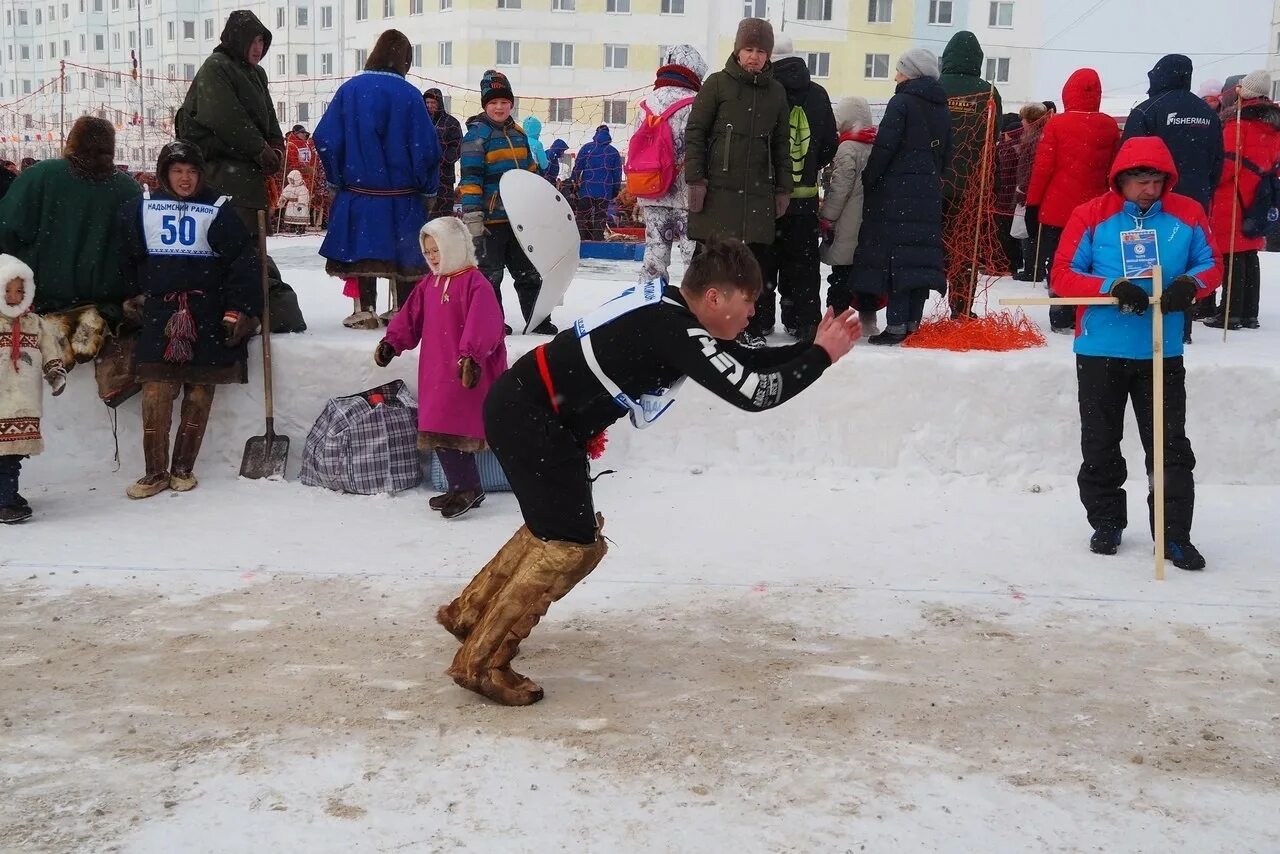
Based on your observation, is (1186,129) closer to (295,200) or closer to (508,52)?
(295,200)

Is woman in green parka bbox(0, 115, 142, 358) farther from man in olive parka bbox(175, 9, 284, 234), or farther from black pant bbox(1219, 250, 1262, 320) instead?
black pant bbox(1219, 250, 1262, 320)

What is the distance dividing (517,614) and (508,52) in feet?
132

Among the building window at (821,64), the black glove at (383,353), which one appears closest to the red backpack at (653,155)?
the black glove at (383,353)

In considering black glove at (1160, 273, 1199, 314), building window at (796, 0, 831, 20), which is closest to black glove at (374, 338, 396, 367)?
black glove at (1160, 273, 1199, 314)

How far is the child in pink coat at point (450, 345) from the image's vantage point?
596cm

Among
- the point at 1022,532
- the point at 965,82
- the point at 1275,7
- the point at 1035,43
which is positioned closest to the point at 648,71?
the point at 1035,43

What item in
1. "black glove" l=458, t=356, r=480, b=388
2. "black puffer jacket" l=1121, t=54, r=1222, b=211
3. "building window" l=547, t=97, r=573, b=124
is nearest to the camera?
"black glove" l=458, t=356, r=480, b=388

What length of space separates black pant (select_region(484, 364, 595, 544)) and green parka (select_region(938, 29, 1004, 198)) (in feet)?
16.1

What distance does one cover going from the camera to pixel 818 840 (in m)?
3.10

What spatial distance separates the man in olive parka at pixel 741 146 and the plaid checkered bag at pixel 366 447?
196 cm

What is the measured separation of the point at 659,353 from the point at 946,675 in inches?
60.3

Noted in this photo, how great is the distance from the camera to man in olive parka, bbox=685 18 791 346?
6875 mm

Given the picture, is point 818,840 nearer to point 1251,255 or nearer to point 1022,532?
point 1022,532

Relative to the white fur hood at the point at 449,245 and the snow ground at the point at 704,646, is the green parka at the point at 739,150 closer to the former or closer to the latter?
the snow ground at the point at 704,646
